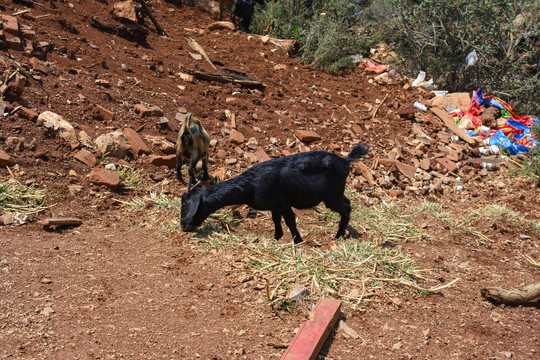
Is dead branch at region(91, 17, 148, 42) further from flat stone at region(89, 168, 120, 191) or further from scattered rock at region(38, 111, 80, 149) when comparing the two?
flat stone at region(89, 168, 120, 191)

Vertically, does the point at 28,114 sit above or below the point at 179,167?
above

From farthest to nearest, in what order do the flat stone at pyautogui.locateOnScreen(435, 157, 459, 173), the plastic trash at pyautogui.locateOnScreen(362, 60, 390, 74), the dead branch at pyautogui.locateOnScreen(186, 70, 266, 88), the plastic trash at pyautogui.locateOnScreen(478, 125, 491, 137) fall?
the plastic trash at pyautogui.locateOnScreen(362, 60, 390, 74)
the plastic trash at pyautogui.locateOnScreen(478, 125, 491, 137)
the dead branch at pyautogui.locateOnScreen(186, 70, 266, 88)
the flat stone at pyautogui.locateOnScreen(435, 157, 459, 173)

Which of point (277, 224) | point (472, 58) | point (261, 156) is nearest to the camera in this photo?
point (277, 224)

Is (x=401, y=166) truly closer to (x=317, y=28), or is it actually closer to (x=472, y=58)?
(x=472, y=58)

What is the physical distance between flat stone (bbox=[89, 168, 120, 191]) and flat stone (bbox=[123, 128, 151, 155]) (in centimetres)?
93

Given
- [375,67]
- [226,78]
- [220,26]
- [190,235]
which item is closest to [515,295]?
[190,235]

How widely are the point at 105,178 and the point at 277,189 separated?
2.66m

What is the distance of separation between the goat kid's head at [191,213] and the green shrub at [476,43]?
9.77 meters

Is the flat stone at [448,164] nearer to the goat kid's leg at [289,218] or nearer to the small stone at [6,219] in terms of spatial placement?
the goat kid's leg at [289,218]

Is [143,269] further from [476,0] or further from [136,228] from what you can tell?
[476,0]

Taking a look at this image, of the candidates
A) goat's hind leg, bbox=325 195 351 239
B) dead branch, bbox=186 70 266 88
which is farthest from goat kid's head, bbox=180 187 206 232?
dead branch, bbox=186 70 266 88

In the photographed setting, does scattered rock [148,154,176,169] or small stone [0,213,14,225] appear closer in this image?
small stone [0,213,14,225]

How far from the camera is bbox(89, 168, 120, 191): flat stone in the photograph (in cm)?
697

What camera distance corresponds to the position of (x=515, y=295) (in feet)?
16.4
